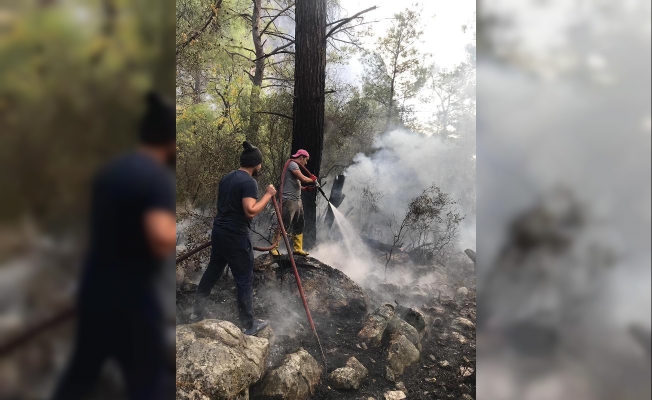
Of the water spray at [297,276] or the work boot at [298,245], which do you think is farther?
the work boot at [298,245]

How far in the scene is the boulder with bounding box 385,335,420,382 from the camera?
9.70 ft

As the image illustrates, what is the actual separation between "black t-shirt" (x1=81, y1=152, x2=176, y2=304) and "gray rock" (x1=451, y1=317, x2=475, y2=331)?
7.19 ft

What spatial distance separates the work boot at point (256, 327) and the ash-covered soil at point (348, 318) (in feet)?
0.13

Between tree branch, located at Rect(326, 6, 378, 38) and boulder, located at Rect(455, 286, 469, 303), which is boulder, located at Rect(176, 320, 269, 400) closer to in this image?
boulder, located at Rect(455, 286, 469, 303)

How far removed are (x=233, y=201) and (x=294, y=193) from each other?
46 centimetres

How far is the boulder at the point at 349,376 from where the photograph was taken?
291 cm

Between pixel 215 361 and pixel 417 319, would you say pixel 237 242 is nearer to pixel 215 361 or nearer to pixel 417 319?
pixel 215 361

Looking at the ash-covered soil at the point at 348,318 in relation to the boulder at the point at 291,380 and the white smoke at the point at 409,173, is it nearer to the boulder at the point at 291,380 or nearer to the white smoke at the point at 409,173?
the boulder at the point at 291,380

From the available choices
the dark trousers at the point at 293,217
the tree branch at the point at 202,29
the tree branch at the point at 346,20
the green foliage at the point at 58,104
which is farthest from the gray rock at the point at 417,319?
the tree branch at the point at 202,29

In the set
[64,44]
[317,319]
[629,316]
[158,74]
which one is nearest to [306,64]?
[158,74]

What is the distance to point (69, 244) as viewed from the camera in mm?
1683

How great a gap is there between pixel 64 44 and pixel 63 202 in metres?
0.65

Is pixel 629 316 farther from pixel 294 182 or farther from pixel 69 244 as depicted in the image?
pixel 69 244

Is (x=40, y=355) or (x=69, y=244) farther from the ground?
(x=69, y=244)
